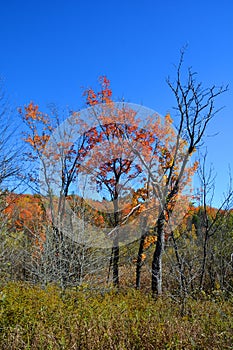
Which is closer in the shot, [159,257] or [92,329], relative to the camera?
[92,329]

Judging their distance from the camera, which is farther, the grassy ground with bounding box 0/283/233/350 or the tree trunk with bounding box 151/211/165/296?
the tree trunk with bounding box 151/211/165/296

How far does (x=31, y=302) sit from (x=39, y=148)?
8.73 m

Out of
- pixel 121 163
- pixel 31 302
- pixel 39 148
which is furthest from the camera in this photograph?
pixel 39 148

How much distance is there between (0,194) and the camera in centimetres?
771

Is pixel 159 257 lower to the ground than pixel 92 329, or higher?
higher

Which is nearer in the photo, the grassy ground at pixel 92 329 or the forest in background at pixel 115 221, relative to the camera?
the grassy ground at pixel 92 329

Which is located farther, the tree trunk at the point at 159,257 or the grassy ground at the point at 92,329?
the tree trunk at the point at 159,257

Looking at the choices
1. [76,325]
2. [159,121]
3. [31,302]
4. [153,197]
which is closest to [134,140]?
[159,121]

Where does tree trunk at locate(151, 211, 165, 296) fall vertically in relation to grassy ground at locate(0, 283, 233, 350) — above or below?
above

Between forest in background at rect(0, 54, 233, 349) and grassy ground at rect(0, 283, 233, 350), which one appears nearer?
grassy ground at rect(0, 283, 233, 350)

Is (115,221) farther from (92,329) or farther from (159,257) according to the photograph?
(92,329)

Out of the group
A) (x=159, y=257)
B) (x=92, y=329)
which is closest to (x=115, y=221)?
(x=159, y=257)

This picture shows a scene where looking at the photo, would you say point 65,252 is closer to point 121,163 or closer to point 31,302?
point 121,163

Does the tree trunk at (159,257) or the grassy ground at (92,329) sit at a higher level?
the tree trunk at (159,257)
